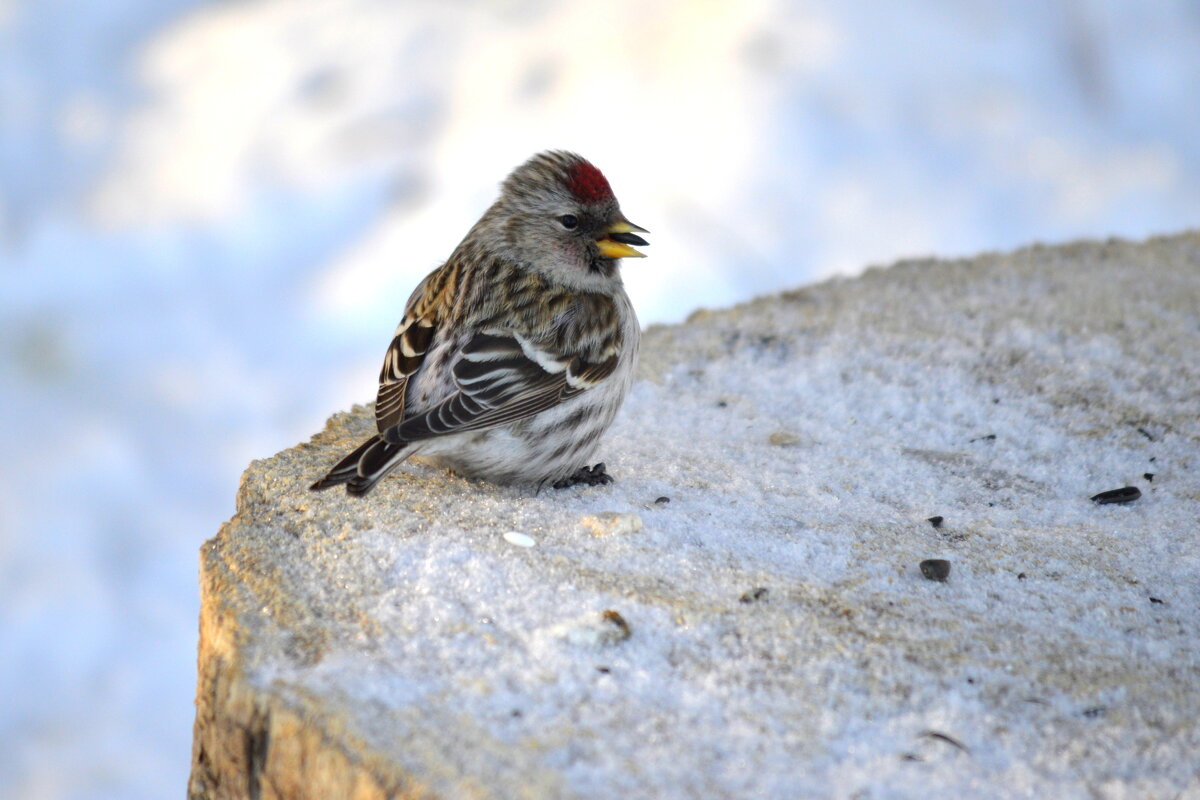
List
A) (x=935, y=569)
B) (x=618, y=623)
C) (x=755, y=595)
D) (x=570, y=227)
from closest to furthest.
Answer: (x=618, y=623), (x=755, y=595), (x=935, y=569), (x=570, y=227)

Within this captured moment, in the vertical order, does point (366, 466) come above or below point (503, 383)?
below

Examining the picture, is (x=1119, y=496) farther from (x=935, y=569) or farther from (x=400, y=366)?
(x=400, y=366)

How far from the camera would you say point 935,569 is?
1673mm

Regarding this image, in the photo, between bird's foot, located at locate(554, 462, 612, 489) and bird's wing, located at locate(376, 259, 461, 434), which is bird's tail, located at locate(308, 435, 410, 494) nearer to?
bird's wing, located at locate(376, 259, 461, 434)

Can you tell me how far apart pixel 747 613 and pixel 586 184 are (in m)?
0.96

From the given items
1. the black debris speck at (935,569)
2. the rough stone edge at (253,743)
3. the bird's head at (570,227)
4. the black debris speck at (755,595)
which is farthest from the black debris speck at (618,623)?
the bird's head at (570,227)

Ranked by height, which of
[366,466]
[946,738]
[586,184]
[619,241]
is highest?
[586,184]

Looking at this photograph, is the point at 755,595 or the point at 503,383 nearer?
the point at 755,595

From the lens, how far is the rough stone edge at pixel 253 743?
1183 millimetres

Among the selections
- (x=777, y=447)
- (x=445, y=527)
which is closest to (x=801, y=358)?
(x=777, y=447)

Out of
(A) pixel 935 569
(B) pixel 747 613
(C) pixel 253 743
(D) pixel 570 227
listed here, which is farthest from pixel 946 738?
(D) pixel 570 227

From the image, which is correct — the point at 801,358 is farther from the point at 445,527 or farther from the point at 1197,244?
the point at 1197,244

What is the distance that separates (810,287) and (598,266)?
1190 mm

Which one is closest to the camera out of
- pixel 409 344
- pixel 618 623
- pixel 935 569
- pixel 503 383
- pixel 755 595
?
pixel 618 623
